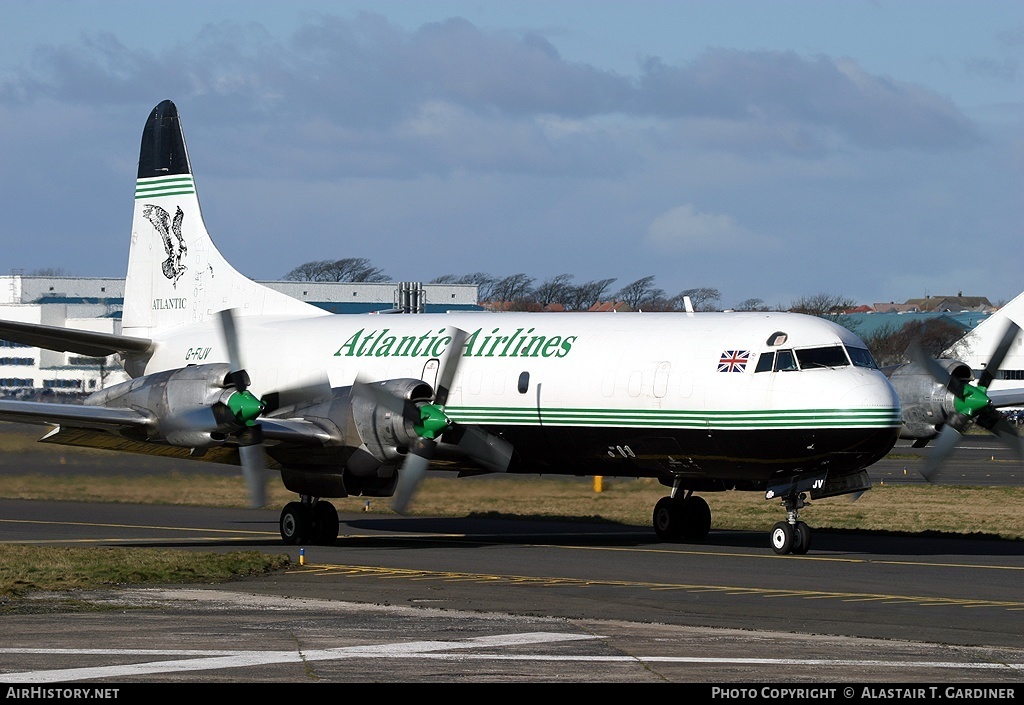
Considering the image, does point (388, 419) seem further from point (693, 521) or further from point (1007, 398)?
point (1007, 398)

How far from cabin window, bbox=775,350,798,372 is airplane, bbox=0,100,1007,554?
22 mm

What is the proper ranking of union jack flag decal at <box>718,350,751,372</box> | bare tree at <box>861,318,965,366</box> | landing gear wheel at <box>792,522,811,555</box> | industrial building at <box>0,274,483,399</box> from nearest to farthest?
1. landing gear wheel at <box>792,522,811,555</box>
2. union jack flag decal at <box>718,350,751,372</box>
3. bare tree at <box>861,318,965,366</box>
4. industrial building at <box>0,274,483,399</box>

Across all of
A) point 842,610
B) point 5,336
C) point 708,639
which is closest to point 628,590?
point 842,610

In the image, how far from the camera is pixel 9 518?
30.9 meters

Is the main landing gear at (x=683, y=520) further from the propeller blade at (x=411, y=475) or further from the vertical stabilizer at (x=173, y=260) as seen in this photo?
the vertical stabilizer at (x=173, y=260)

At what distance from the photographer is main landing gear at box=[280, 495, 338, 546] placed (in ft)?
81.2

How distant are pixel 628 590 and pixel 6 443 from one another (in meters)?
20.0

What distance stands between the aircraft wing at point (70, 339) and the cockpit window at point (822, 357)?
1250cm

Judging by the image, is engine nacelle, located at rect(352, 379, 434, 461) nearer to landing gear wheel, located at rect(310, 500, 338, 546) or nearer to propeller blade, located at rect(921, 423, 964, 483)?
landing gear wheel, located at rect(310, 500, 338, 546)

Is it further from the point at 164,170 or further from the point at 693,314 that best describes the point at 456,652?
the point at 164,170

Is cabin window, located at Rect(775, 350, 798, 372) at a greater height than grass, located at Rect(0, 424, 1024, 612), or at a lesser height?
greater

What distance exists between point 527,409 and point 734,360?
3882mm

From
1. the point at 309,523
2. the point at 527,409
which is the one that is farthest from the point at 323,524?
the point at 527,409

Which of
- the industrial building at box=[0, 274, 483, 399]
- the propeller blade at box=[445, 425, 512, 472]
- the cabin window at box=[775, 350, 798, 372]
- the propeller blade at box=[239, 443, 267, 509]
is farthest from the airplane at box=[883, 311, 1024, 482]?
the industrial building at box=[0, 274, 483, 399]
